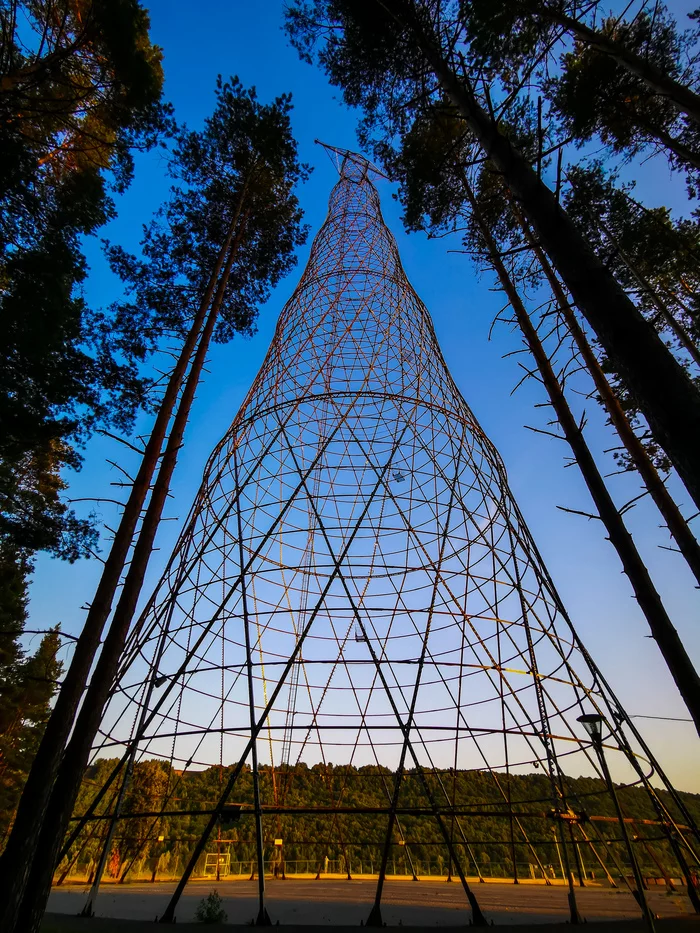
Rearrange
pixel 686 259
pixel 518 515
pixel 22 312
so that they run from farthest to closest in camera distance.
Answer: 1. pixel 686 259
2. pixel 22 312
3. pixel 518 515

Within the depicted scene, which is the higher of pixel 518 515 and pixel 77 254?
pixel 77 254

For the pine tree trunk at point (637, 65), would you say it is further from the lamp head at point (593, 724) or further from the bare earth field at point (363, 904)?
the bare earth field at point (363, 904)

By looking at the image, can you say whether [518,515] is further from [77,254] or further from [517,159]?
[77,254]

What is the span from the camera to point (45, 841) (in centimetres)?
410

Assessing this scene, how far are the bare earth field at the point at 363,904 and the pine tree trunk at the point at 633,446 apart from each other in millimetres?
4024

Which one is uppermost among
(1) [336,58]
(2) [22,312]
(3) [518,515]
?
(1) [336,58]

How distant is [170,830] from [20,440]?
16549mm

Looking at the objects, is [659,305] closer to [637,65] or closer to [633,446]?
[633,446]

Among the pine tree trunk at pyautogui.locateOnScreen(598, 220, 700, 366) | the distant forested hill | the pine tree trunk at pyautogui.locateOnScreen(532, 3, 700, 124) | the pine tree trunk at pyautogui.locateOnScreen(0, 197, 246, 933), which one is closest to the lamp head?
the pine tree trunk at pyautogui.locateOnScreen(0, 197, 246, 933)

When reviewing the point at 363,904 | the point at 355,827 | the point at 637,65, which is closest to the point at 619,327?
the point at 637,65

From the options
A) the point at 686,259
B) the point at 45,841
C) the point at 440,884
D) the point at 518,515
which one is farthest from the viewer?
the point at 686,259

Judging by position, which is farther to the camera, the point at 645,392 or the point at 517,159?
the point at 517,159

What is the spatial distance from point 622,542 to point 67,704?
6.46 meters

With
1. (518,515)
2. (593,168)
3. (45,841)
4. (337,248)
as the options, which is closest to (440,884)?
(518,515)
